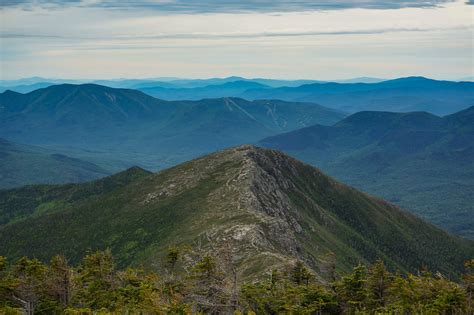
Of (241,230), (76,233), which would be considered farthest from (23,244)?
(241,230)

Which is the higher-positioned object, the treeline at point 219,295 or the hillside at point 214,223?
the treeline at point 219,295

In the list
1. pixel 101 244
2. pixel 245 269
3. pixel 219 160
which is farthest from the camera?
pixel 219 160

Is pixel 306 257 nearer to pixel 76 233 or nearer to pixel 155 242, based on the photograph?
pixel 155 242

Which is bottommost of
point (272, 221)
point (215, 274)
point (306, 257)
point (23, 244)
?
point (23, 244)

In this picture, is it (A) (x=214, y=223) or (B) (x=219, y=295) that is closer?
(B) (x=219, y=295)

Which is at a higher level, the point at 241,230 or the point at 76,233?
the point at 241,230

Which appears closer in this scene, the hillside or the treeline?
the treeline

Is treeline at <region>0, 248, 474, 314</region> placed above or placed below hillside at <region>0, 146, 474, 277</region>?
above

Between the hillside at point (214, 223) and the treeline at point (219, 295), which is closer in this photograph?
the treeline at point (219, 295)
